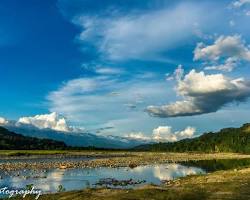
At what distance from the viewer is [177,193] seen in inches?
1816

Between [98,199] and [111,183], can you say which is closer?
[98,199]

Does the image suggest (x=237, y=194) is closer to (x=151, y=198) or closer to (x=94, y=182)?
(x=151, y=198)

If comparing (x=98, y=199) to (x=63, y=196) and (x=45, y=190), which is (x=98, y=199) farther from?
(x=45, y=190)

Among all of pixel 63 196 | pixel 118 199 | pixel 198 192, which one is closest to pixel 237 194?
pixel 198 192

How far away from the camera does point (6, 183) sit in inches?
2817

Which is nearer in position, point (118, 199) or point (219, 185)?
point (118, 199)

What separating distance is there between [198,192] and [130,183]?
24.3 metres

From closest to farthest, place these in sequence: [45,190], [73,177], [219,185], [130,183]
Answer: [219,185] → [45,190] → [130,183] → [73,177]

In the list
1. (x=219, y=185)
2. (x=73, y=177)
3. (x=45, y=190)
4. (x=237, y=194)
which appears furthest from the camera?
(x=73, y=177)

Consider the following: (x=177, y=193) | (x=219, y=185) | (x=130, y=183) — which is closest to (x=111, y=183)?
(x=130, y=183)

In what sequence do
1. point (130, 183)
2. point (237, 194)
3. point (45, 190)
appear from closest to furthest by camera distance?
point (237, 194)
point (45, 190)
point (130, 183)

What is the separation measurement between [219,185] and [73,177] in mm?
34720

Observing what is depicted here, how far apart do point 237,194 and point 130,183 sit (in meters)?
27.2

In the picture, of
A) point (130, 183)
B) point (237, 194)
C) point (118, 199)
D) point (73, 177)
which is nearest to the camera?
point (118, 199)
